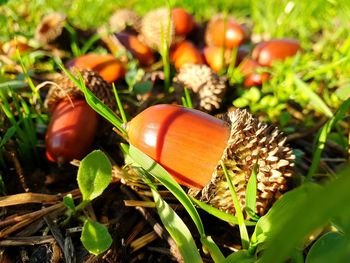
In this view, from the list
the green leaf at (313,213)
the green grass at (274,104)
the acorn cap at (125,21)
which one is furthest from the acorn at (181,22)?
the green leaf at (313,213)

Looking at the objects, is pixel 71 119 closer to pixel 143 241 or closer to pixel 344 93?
pixel 143 241

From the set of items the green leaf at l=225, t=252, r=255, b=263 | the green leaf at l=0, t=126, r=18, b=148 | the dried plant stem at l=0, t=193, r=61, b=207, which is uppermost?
the green leaf at l=0, t=126, r=18, b=148

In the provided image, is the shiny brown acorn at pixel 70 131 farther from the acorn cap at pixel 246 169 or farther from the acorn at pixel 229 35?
the acorn at pixel 229 35

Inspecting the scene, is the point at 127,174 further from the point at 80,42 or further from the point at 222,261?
the point at 80,42

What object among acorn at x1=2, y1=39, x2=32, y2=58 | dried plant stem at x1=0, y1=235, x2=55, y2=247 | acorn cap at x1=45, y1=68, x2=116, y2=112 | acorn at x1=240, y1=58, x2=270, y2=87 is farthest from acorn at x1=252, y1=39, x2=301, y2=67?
dried plant stem at x1=0, y1=235, x2=55, y2=247

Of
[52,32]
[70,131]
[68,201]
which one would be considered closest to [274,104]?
[70,131]

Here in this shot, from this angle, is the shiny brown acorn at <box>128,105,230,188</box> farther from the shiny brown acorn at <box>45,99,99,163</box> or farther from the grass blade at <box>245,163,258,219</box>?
the shiny brown acorn at <box>45,99,99,163</box>

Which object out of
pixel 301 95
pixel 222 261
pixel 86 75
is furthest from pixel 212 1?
pixel 222 261
